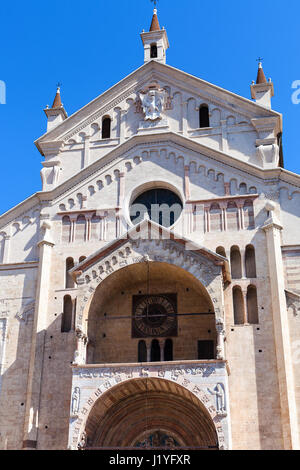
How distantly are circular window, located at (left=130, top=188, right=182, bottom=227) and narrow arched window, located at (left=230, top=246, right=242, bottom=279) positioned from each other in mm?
2657

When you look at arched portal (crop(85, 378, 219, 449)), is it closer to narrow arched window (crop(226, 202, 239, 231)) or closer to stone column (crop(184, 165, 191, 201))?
narrow arched window (crop(226, 202, 239, 231))

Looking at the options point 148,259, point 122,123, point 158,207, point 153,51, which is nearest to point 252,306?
point 148,259

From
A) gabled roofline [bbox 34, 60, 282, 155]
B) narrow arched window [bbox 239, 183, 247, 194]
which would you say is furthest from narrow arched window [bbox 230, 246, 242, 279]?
gabled roofline [bbox 34, 60, 282, 155]

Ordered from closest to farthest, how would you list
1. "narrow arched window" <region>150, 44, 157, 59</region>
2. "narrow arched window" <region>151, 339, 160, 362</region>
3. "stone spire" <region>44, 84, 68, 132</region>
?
"narrow arched window" <region>151, 339, 160, 362</region>
"stone spire" <region>44, 84, 68, 132</region>
"narrow arched window" <region>150, 44, 157, 59</region>

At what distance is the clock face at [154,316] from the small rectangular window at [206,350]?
1.02 metres

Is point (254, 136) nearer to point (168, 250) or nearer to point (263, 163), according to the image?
point (263, 163)

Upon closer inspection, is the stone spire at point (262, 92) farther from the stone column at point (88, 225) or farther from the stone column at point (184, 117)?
the stone column at point (88, 225)

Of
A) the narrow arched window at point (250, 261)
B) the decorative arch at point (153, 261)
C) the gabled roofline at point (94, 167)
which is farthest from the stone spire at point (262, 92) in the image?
the decorative arch at point (153, 261)

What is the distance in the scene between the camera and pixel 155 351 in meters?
23.5

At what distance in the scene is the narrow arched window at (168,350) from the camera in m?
23.2

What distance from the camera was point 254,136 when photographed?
26.1m

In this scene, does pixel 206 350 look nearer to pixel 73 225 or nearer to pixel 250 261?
pixel 250 261

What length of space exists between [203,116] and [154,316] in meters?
8.95

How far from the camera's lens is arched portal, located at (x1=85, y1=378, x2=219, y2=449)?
71.7 feet
